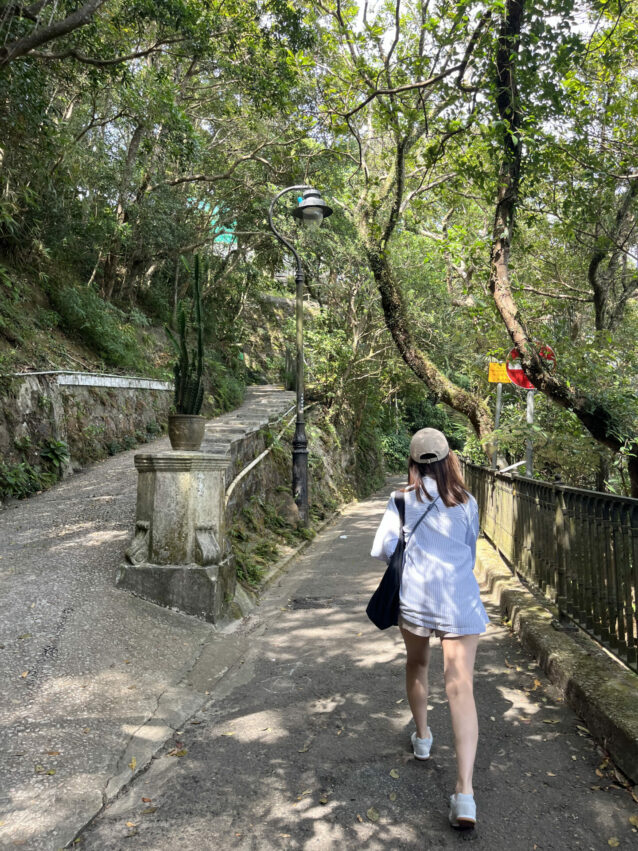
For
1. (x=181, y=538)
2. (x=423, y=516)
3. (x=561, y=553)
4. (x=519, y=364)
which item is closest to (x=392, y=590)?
(x=423, y=516)

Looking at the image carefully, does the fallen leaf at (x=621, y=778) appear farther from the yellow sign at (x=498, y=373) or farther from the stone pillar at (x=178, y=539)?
the yellow sign at (x=498, y=373)

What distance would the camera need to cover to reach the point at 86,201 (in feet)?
52.9

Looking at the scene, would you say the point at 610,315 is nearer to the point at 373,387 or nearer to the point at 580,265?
the point at 580,265

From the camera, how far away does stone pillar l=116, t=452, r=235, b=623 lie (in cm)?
564

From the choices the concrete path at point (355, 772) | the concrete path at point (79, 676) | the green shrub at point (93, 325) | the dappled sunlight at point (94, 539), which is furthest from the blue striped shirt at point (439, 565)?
the green shrub at point (93, 325)

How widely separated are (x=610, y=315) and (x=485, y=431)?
4.20m

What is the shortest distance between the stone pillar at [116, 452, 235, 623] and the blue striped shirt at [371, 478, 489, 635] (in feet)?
9.66

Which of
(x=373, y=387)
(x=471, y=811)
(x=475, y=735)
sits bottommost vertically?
(x=471, y=811)

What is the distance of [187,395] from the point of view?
263 inches

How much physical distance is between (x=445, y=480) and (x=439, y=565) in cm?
43

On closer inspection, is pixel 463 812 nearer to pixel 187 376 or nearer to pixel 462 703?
pixel 462 703

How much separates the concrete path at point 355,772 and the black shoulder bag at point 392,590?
2.74 ft

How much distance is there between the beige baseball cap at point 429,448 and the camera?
315 cm

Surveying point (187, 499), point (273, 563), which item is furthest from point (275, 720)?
point (273, 563)
